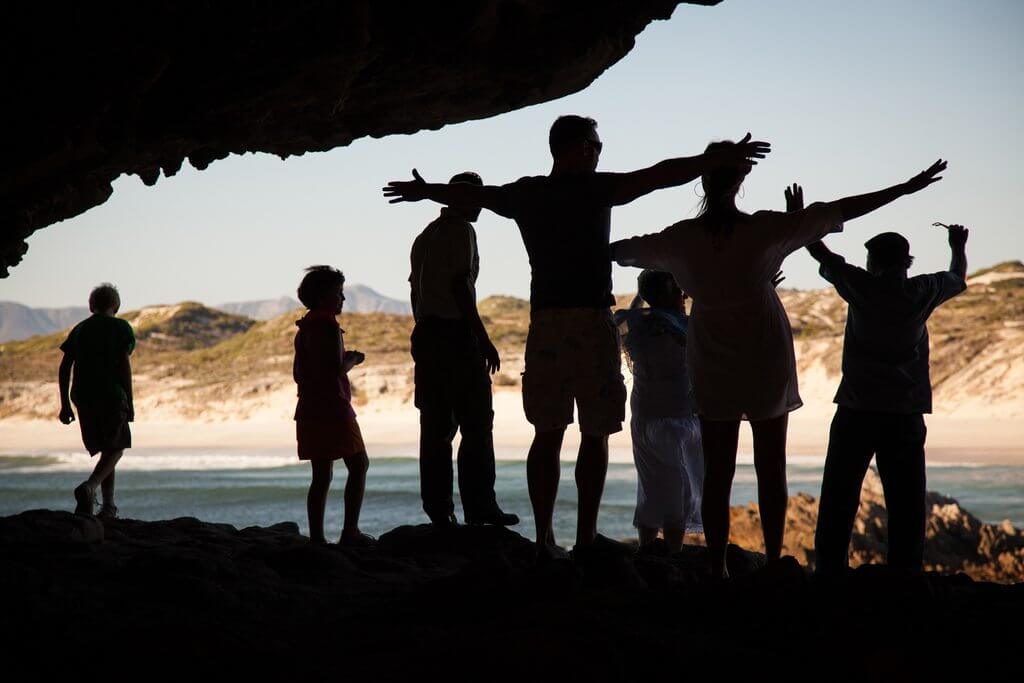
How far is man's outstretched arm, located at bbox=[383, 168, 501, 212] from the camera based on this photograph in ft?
13.8

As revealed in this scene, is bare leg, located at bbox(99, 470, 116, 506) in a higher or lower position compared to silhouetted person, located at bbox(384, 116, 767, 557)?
lower

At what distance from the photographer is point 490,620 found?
3.51 meters

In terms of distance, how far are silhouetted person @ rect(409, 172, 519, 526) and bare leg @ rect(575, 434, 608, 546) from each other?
1.08 metres

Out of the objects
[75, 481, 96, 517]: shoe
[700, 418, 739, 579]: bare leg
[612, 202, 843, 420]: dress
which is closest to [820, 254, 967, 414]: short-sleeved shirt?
[612, 202, 843, 420]: dress

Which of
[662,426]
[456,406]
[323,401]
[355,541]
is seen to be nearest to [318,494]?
[355,541]

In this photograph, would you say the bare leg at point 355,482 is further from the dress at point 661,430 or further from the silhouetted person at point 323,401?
the dress at point 661,430

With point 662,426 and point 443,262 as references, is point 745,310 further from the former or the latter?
point 443,262

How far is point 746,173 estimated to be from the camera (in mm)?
3879

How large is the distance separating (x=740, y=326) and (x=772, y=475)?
1.94 feet

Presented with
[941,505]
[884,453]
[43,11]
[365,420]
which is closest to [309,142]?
[43,11]

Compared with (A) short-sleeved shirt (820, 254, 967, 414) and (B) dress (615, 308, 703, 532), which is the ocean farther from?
(A) short-sleeved shirt (820, 254, 967, 414)

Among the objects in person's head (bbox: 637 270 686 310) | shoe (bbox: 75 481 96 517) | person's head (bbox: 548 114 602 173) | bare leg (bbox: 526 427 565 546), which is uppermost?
person's head (bbox: 548 114 602 173)

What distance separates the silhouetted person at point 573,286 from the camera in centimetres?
401

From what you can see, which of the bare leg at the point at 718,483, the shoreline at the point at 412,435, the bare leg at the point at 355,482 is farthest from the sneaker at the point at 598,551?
the shoreline at the point at 412,435
